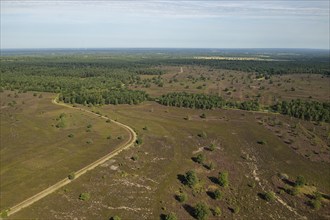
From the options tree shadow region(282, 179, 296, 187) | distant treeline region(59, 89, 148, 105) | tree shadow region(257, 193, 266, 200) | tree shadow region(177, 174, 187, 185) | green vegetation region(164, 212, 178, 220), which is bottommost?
tree shadow region(257, 193, 266, 200)

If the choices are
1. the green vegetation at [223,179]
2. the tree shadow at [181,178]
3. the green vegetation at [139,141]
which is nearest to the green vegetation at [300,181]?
the green vegetation at [223,179]

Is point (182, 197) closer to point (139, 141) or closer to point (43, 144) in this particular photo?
point (139, 141)

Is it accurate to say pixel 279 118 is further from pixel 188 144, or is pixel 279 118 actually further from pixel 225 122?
pixel 188 144

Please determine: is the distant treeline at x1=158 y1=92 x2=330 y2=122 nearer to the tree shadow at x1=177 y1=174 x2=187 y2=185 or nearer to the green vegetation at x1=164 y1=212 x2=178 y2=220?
the tree shadow at x1=177 y1=174 x2=187 y2=185

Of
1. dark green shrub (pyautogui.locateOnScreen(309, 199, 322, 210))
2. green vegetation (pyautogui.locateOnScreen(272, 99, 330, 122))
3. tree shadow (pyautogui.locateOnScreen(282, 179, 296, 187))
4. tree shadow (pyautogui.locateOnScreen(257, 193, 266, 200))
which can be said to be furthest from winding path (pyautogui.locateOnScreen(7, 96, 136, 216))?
green vegetation (pyautogui.locateOnScreen(272, 99, 330, 122))

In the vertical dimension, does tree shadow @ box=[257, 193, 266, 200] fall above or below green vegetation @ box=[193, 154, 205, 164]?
below

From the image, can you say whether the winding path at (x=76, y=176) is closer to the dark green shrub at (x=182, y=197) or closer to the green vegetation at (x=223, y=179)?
the dark green shrub at (x=182, y=197)
